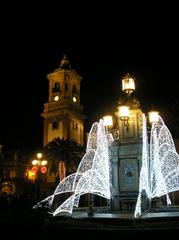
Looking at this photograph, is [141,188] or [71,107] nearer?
[141,188]

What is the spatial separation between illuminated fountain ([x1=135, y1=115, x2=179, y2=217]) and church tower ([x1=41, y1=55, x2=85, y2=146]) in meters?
32.8

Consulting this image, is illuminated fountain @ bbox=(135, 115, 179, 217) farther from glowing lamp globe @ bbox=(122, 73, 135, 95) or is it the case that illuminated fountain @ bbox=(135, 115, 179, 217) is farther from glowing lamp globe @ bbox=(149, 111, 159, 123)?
glowing lamp globe @ bbox=(122, 73, 135, 95)

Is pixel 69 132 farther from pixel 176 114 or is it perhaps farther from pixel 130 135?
pixel 130 135

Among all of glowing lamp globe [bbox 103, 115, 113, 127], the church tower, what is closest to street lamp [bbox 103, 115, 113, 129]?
glowing lamp globe [bbox 103, 115, 113, 127]

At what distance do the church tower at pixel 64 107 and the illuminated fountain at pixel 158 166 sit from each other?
3280 centimetres

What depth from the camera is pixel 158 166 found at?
80.1 feet

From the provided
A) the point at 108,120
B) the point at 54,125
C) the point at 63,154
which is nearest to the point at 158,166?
the point at 108,120

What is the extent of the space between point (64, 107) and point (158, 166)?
36696 mm

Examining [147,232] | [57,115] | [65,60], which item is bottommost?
[147,232]

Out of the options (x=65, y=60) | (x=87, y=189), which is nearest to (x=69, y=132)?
(x=65, y=60)

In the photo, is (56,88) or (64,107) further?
(56,88)

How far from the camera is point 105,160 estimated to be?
77.5 feet

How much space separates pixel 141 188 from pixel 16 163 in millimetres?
51694

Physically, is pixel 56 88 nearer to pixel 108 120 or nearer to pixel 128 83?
pixel 128 83
